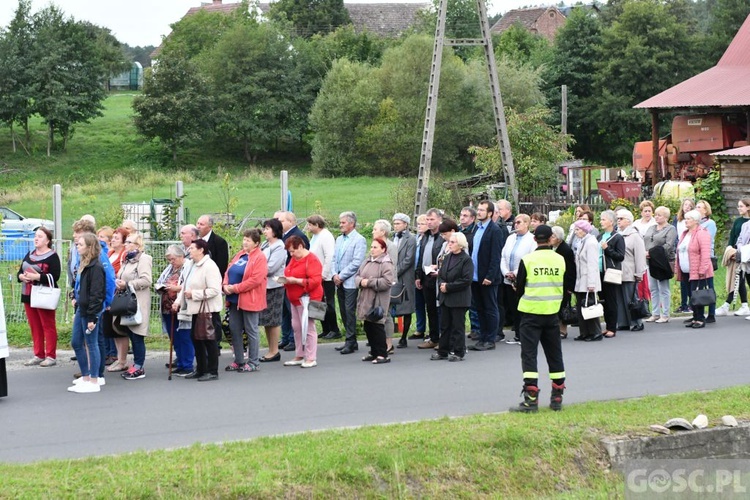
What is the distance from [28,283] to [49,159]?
52.4 meters

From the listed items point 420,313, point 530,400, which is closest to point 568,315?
point 420,313

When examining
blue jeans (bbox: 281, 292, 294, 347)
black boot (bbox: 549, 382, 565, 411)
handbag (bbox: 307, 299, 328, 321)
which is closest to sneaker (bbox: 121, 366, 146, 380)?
handbag (bbox: 307, 299, 328, 321)

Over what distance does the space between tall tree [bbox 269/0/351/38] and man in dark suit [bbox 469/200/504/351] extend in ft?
266

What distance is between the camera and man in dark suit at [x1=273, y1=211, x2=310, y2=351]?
14172 mm

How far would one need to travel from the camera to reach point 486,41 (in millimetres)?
28453

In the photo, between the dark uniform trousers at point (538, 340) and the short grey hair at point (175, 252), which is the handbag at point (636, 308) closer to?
the dark uniform trousers at point (538, 340)

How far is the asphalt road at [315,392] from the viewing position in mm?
9766

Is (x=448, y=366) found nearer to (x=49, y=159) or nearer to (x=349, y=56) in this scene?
(x=49, y=159)

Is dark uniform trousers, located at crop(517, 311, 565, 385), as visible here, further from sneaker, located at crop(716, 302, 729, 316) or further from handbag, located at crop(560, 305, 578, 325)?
sneaker, located at crop(716, 302, 729, 316)

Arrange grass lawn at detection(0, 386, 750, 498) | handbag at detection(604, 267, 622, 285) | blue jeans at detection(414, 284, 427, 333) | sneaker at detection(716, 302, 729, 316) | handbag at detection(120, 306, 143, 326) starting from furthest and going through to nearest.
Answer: sneaker at detection(716, 302, 729, 316)
handbag at detection(604, 267, 622, 285)
blue jeans at detection(414, 284, 427, 333)
handbag at detection(120, 306, 143, 326)
grass lawn at detection(0, 386, 750, 498)

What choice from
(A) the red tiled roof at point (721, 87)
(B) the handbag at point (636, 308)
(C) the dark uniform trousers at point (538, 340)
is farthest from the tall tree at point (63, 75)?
(C) the dark uniform trousers at point (538, 340)

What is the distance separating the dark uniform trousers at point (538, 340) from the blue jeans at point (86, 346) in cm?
472

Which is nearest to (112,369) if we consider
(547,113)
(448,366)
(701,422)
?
(448,366)

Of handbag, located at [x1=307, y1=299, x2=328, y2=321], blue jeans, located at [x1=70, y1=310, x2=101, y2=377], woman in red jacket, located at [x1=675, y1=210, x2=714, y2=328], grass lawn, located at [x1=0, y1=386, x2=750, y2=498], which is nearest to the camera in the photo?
grass lawn, located at [x1=0, y1=386, x2=750, y2=498]
